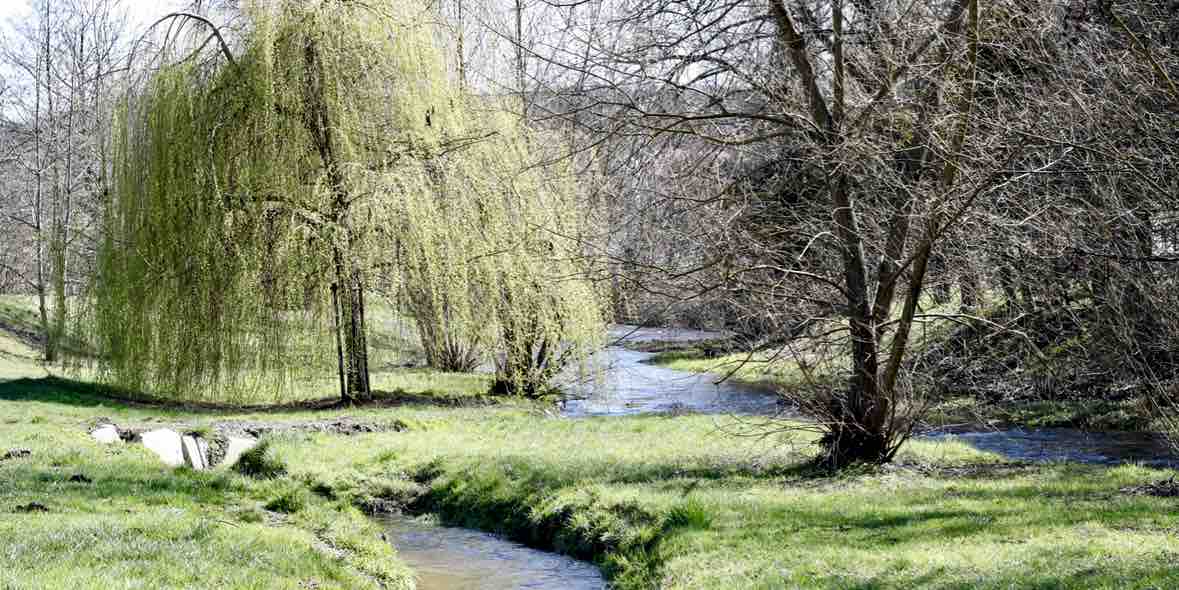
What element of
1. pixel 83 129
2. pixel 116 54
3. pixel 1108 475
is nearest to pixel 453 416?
pixel 1108 475

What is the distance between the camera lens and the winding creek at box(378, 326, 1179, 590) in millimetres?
10695

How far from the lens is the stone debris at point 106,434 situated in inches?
614

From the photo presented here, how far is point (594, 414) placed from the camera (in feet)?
76.2

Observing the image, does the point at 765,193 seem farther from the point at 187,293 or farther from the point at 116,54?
the point at 116,54

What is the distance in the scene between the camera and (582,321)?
2303 centimetres

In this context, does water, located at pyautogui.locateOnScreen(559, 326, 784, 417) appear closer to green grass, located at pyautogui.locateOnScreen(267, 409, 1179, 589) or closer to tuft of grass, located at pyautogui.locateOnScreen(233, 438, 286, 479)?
green grass, located at pyautogui.locateOnScreen(267, 409, 1179, 589)

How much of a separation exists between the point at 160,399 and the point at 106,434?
18.3ft

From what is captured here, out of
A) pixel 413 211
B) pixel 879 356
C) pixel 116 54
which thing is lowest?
pixel 879 356

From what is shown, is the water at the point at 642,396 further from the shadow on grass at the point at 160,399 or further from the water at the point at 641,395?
the shadow on grass at the point at 160,399

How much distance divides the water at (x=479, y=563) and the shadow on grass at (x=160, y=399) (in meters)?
8.62

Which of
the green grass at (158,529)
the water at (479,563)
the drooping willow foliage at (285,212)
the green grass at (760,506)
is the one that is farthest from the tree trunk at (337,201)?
the water at (479,563)

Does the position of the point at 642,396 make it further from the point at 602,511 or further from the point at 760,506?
the point at 760,506

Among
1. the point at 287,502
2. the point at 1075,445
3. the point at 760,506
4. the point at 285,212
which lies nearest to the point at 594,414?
the point at 285,212

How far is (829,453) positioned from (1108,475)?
3.12m
